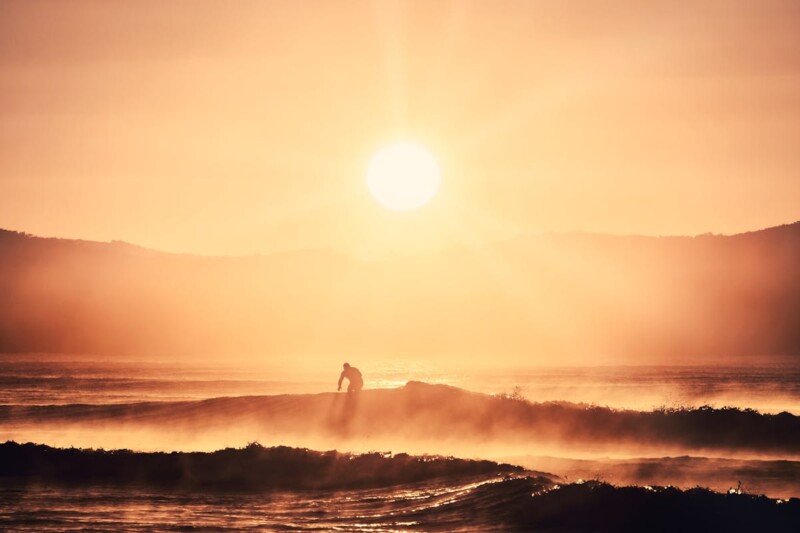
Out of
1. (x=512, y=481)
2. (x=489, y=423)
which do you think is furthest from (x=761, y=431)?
(x=512, y=481)

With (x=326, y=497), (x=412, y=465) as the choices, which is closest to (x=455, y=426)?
(x=412, y=465)

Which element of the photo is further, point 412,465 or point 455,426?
point 455,426

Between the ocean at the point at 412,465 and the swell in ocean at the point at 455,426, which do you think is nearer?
the ocean at the point at 412,465

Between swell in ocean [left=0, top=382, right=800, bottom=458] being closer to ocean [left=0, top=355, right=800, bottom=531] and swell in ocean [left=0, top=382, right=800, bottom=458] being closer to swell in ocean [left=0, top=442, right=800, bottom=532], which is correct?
ocean [left=0, top=355, right=800, bottom=531]

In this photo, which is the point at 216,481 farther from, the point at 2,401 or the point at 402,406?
the point at 2,401

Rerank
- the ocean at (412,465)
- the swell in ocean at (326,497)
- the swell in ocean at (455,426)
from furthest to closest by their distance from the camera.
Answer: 1. the swell in ocean at (455,426)
2. the ocean at (412,465)
3. the swell in ocean at (326,497)

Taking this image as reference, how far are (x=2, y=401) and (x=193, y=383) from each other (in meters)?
27.7

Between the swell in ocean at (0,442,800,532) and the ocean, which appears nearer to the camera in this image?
the swell in ocean at (0,442,800,532)

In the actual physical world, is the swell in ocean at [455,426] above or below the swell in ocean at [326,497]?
above

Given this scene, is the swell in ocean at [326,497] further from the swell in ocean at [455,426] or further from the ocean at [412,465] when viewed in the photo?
the swell in ocean at [455,426]

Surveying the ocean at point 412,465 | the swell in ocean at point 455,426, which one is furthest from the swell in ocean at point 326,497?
the swell in ocean at point 455,426

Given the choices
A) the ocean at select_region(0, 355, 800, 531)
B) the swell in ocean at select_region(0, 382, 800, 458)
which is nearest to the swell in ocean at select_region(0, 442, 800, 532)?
the ocean at select_region(0, 355, 800, 531)

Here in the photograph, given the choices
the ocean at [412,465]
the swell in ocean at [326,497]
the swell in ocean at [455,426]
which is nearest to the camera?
the swell in ocean at [326,497]

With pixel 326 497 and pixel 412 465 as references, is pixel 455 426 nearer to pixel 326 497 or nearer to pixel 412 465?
pixel 412 465
